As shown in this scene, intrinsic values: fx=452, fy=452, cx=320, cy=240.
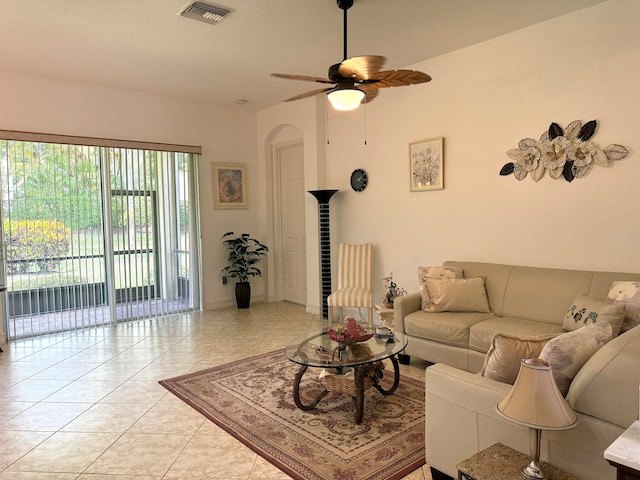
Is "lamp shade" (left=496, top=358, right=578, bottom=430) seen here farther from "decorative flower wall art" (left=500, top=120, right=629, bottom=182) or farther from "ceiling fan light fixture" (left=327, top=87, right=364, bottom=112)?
"decorative flower wall art" (left=500, top=120, right=629, bottom=182)

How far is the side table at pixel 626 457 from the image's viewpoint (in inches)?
52.3

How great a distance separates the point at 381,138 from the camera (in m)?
5.28

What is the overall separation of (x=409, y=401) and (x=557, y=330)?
1.21 m

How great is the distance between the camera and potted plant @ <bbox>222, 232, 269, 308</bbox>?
660 centimetres

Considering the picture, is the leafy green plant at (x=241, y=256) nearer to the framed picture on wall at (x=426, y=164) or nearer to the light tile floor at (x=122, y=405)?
the light tile floor at (x=122, y=405)

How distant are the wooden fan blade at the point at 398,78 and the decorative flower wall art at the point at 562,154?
1524 mm

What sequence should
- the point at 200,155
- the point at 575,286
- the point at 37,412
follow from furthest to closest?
1. the point at 200,155
2. the point at 575,286
3. the point at 37,412

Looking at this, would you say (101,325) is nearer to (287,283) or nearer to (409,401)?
(287,283)

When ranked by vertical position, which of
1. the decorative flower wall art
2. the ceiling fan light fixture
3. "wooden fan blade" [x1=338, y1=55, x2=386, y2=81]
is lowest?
the decorative flower wall art

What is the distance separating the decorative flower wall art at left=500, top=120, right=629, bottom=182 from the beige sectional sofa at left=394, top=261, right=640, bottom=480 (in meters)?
0.85

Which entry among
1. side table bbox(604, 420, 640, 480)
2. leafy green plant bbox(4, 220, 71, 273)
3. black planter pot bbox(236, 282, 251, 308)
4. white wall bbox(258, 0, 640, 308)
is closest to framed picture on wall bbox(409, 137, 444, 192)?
white wall bbox(258, 0, 640, 308)

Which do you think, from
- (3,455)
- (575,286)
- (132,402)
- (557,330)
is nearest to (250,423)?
(132,402)

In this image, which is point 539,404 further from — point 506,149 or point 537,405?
point 506,149

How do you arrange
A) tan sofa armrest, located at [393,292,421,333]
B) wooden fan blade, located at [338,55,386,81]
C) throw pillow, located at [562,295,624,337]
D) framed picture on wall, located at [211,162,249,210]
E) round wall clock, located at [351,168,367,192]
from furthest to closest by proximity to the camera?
framed picture on wall, located at [211,162,249,210]
round wall clock, located at [351,168,367,192]
tan sofa armrest, located at [393,292,421,333]
throw pillow, located at [562,295,624,337]
wooden fan blade, located at [338,55,386,81]
